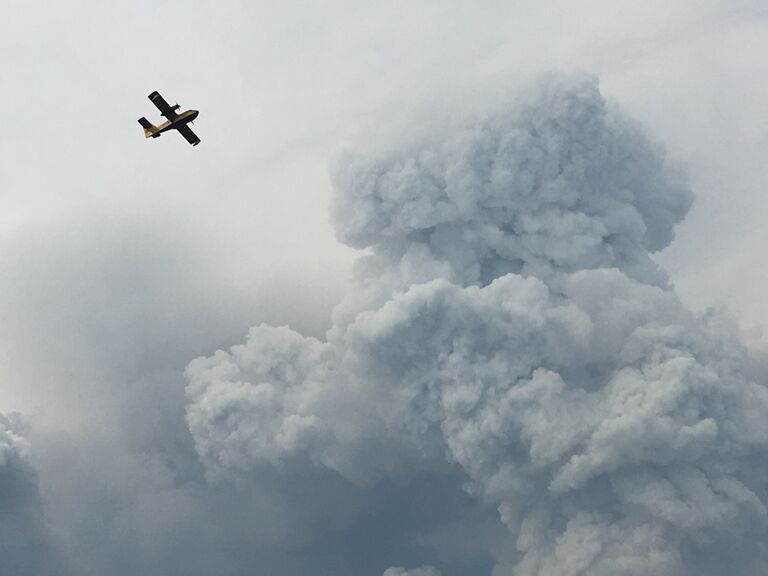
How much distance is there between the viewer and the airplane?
8331cm

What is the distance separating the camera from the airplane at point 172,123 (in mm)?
83312

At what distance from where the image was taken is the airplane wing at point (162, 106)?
269 ft

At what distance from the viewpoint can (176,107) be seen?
271 feet

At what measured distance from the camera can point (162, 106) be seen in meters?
83.2

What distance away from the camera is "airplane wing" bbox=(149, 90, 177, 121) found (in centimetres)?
8214

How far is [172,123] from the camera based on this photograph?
8450cm

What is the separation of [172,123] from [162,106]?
1.64m
